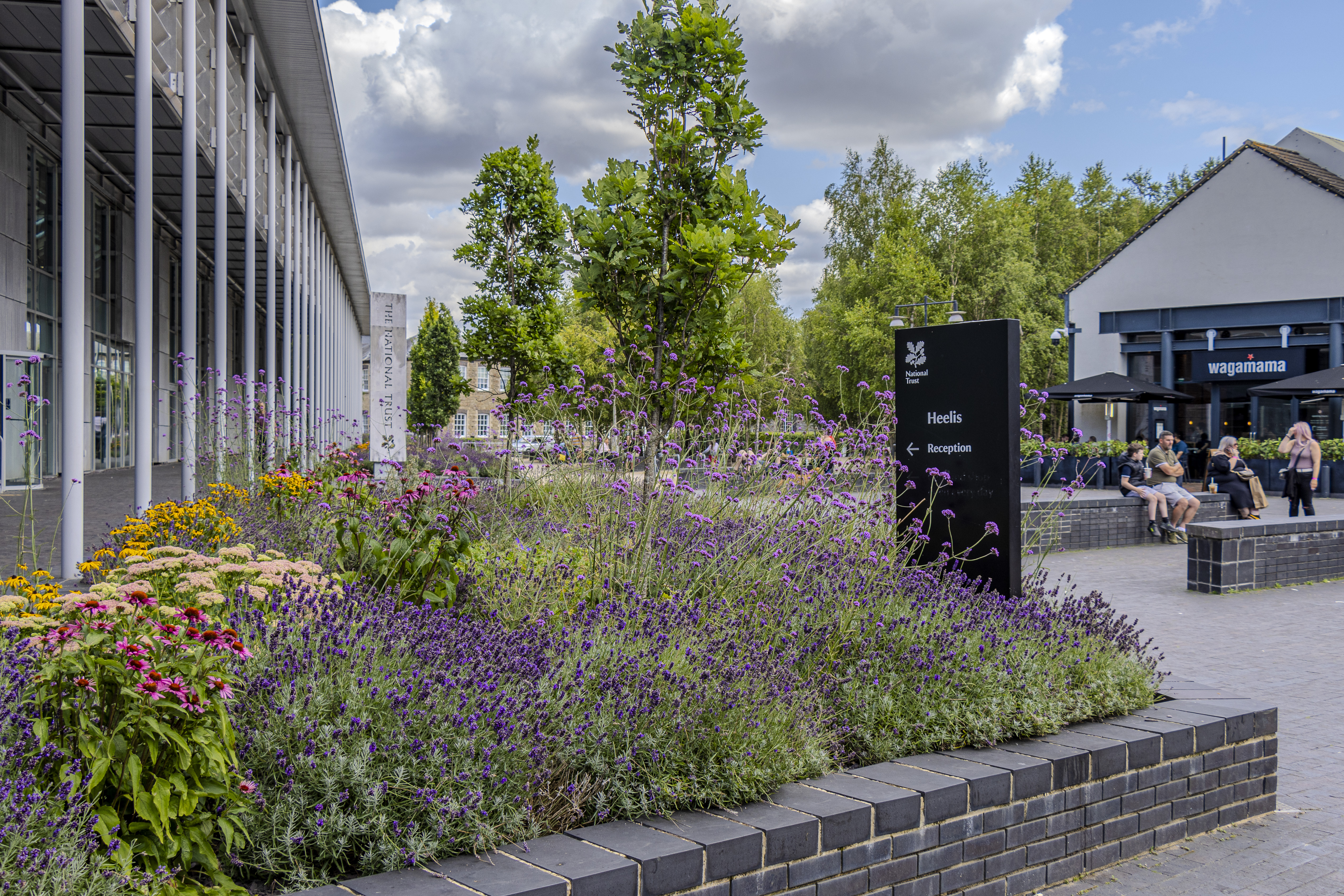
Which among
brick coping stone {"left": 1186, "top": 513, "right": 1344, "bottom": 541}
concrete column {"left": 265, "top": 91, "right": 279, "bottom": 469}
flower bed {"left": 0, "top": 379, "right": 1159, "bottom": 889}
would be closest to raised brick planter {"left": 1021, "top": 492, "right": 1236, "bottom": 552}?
brick coping stone {"left": 1186, "top": 513, "right": 1344, "bottom": 541}

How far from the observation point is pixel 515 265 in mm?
24969

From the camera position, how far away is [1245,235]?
27.7 m

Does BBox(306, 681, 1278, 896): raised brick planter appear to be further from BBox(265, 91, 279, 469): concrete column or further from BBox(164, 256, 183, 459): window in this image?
BBox(164, 256, 183, 459): window

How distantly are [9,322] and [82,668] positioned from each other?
16.0 metres

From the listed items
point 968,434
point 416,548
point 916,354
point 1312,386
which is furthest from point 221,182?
point 1312,386

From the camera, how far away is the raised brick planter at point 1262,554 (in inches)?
385

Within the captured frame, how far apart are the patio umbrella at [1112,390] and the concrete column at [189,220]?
838 inches

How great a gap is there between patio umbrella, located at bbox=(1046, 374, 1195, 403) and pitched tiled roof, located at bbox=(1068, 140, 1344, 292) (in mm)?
6901

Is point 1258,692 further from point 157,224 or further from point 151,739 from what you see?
point 157,224

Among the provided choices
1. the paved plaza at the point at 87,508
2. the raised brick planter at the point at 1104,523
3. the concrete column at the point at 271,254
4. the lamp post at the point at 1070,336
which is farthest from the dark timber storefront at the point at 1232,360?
the paved plaza at the point at 87,508

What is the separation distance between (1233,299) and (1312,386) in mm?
6847

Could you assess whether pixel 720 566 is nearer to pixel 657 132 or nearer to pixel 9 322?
pixel 657 132

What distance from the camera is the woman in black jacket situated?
1305 cm

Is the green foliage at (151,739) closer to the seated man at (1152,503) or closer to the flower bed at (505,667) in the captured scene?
the flower bed at (505,667)
